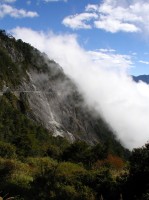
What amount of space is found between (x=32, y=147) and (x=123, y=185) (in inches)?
2188

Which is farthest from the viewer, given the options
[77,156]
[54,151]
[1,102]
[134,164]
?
[1,102]

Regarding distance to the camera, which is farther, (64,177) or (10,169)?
(10,169)

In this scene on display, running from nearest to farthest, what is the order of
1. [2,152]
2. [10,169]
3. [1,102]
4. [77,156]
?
[10,169] < [2,152] < [77,156] < [1,102]

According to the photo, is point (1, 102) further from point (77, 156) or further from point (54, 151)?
point (77, 156)

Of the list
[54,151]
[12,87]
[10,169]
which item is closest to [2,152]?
[10,169]

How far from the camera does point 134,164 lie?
17.3 meters

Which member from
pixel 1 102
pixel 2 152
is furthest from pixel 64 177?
pixel 1 102

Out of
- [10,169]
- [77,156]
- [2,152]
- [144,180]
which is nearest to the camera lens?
[144,180]

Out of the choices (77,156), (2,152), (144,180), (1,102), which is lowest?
(144,180)

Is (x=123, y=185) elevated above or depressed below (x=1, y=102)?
below

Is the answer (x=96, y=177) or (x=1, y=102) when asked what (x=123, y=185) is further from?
(x=1, y=102)

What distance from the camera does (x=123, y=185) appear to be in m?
16.4

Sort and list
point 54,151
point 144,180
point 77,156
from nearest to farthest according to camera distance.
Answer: point 144,180, point 77,156, point 54,151

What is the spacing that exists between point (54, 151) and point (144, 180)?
61461 millimetres
